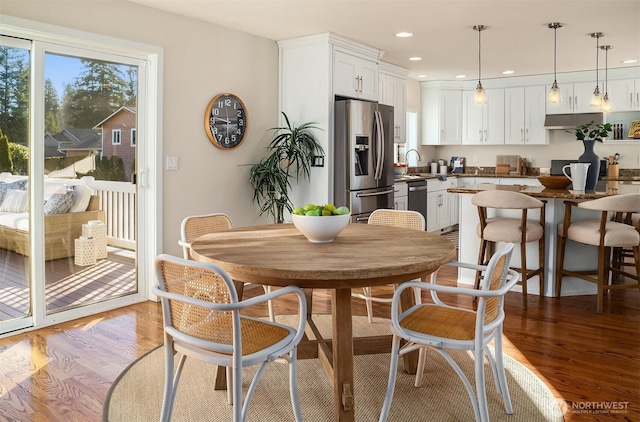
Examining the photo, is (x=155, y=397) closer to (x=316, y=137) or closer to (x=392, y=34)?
(x=316, y=137)

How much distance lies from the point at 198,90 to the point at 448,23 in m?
2.24

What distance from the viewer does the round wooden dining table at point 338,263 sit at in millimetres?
2043

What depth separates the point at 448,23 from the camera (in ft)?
15.2

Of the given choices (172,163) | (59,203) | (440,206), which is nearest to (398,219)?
(172,163)

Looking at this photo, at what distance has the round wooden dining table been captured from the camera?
6.70ft

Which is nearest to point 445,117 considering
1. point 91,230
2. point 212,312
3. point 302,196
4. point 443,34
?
point 443,34

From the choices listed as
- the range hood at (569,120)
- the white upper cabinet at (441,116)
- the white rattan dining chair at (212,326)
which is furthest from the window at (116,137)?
the range hood at (569,120)

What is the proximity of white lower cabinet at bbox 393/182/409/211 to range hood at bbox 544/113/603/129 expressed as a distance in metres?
2.37

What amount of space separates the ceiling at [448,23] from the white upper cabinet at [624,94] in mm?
827

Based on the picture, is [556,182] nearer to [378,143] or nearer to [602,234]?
[602,234]

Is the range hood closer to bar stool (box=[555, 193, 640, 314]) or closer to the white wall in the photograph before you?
bar stool (box=[555, 193, 640, 314])

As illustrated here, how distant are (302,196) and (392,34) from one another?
1.78 metres

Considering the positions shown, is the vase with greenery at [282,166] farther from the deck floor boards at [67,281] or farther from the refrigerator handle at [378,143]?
the deck floor boards at [67,281]

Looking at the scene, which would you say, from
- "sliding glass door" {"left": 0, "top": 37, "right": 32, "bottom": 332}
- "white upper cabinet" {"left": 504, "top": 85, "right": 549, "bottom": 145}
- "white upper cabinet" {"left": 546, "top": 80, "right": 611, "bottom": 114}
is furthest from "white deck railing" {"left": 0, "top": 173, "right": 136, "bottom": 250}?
"white upper cabinet" {"left": 546, "top": 80, "right": 611, "bottom": 114}
